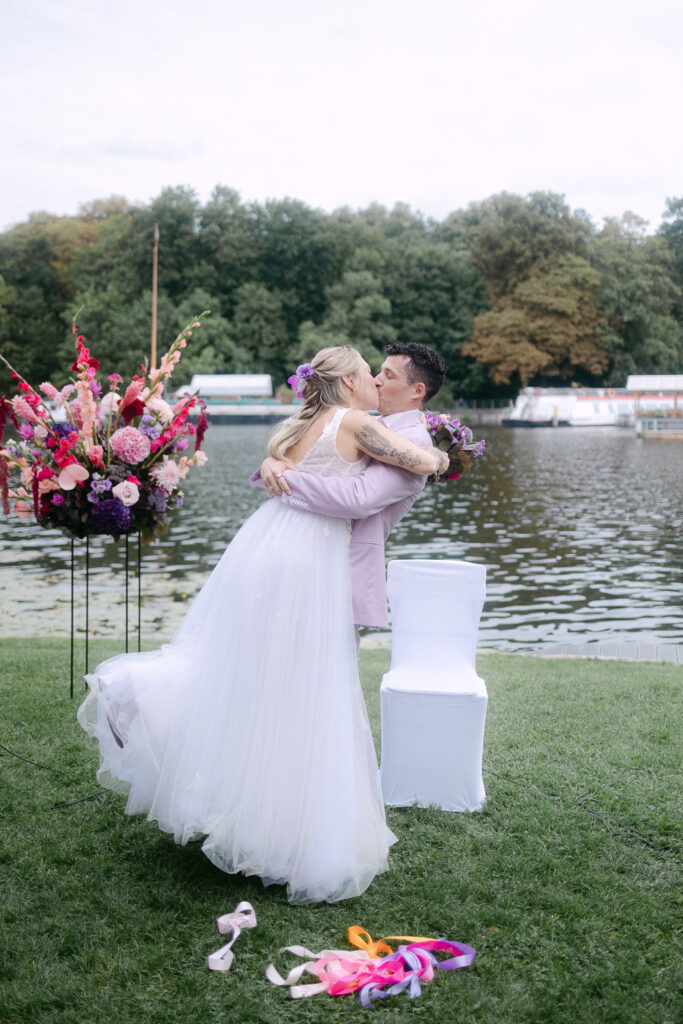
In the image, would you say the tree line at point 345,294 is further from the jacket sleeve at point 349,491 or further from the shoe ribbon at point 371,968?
the shoe ribbon at point 371,968

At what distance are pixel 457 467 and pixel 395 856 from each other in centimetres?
176

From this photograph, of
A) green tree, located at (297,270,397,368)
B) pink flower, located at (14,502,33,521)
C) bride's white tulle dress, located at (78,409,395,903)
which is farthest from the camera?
green tree, located at (297,270,397,368)

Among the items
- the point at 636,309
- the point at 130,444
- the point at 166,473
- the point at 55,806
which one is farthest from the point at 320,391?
the point at 636,309

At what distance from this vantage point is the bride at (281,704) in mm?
3607

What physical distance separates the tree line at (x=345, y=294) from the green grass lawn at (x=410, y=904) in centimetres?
5705

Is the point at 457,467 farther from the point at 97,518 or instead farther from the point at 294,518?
the point at 97,518

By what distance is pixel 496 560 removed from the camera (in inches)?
608

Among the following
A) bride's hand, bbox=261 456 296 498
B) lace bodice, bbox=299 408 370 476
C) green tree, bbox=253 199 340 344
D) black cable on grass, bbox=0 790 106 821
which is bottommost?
black cable on grass, bbox=0 790 106 821

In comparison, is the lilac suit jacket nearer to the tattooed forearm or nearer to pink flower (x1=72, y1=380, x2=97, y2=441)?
the tattooed forearm

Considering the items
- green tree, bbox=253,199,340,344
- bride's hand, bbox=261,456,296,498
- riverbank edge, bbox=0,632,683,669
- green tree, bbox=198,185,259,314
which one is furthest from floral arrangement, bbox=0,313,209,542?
green tree, bbox=253,199,340,344

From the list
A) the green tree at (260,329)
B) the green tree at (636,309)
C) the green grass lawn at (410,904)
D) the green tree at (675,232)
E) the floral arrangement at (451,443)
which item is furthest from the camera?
the green tree at (675,232)

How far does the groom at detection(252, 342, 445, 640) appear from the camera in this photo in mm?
3705

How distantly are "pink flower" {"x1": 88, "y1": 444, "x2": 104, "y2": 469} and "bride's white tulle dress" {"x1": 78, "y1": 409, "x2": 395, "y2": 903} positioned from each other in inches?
54.8

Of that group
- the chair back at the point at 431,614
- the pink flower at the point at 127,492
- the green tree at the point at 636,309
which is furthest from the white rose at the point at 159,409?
the green tree at the point at 636,309
